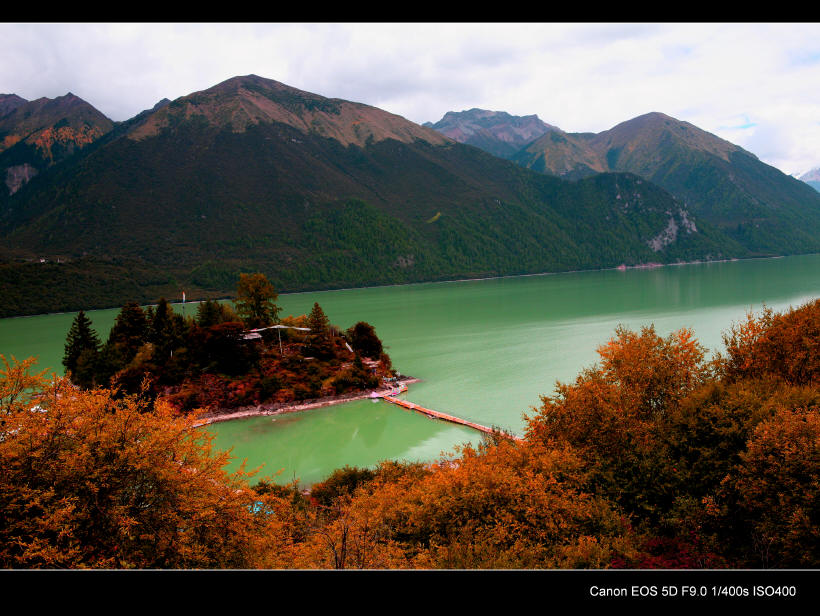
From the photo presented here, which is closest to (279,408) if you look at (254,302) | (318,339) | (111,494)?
(318,339)

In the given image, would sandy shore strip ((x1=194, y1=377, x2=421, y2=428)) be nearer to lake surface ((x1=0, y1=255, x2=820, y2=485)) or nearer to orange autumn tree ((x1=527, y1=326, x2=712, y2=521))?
lake surface ((x1=0, y1=255, x2=820, y2=485))

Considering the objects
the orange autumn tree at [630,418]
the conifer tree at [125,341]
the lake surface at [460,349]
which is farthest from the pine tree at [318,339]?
the orange autumn tree at [630,418]

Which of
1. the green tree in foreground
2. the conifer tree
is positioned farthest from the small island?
the green tree in foreground

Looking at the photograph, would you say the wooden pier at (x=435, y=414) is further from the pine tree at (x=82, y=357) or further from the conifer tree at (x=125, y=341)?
the pine tree at (x=82, y=357)

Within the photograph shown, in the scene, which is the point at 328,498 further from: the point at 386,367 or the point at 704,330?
A: the point at 704,330

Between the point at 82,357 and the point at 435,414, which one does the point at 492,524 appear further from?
the point at 82,357
